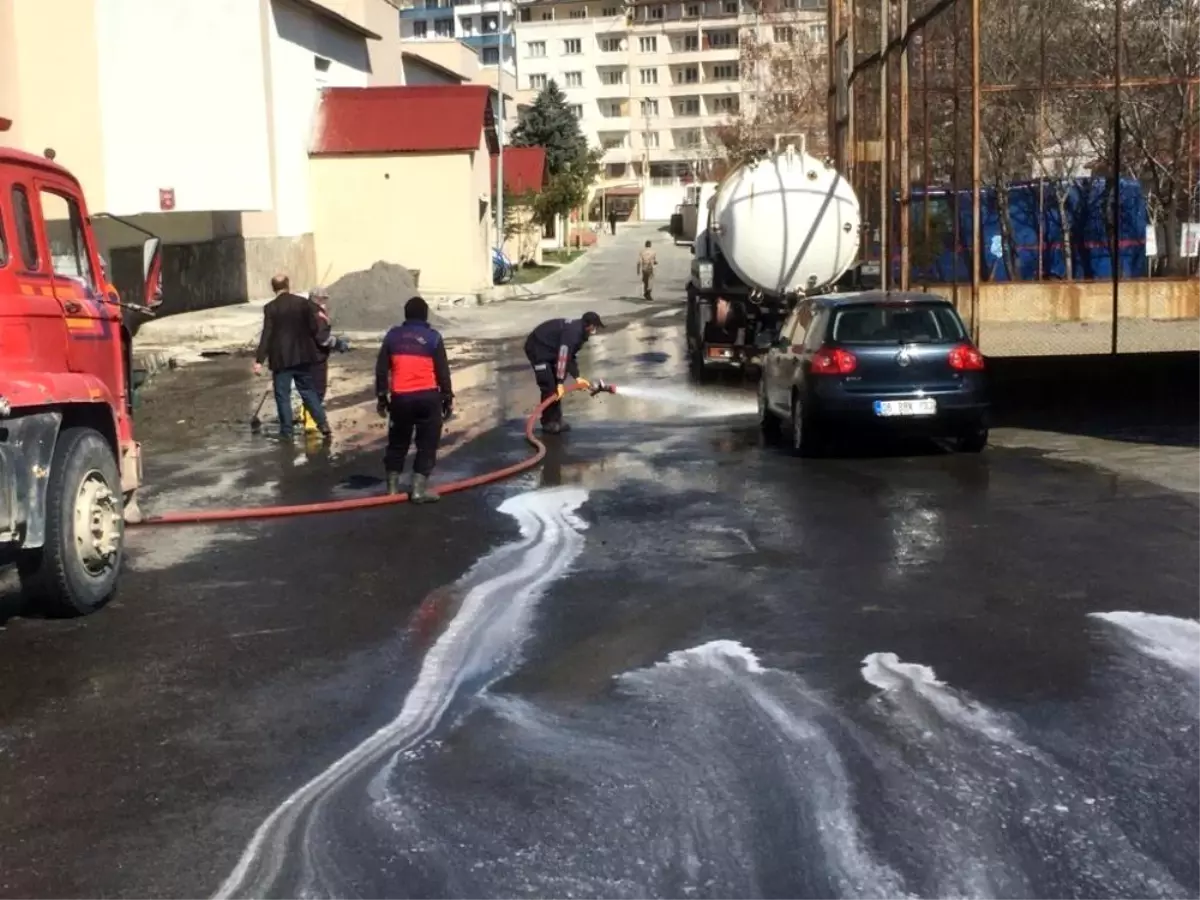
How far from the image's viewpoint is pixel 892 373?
43.9ft

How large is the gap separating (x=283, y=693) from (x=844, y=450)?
8764mm

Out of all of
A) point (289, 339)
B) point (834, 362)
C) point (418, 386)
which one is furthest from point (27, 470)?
point (289, 339)

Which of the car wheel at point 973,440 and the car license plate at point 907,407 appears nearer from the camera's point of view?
the car license plate at point 907,407

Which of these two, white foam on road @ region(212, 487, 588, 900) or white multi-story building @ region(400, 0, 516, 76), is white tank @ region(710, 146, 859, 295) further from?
white multi-story building @ region(400, 0, 516, 76)

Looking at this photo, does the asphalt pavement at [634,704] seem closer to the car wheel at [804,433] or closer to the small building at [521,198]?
the car wheel at [804,433]

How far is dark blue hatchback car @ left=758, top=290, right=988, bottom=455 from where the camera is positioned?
43.5ft

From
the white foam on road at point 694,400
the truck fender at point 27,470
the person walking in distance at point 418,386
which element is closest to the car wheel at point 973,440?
the white foam on road at point 694,400

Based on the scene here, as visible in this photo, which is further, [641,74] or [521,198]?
[641,74]

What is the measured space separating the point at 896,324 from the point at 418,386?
4.72 metres

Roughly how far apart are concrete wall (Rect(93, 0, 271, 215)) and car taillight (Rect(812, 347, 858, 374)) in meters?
19.7

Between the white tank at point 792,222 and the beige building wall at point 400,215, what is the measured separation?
24052 mm

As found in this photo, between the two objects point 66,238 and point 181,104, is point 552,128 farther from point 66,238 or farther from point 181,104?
point 66,238

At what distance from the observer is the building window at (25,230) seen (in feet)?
A: 25.7

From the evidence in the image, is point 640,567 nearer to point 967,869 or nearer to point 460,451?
point 967,869
